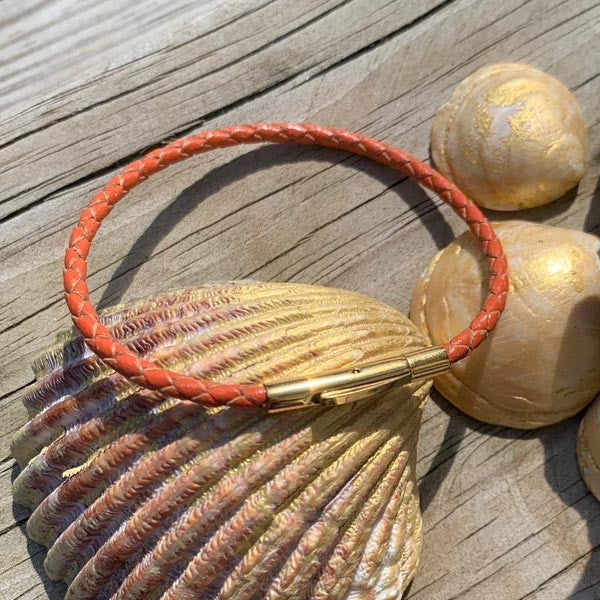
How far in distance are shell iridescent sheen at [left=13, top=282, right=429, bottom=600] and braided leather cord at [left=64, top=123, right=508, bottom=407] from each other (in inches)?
2.0

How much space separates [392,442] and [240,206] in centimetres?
48

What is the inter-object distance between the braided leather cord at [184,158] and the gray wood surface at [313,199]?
7cm

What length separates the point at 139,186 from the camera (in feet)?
3.71

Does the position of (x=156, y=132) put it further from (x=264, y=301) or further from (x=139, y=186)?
(x=264, y=301)

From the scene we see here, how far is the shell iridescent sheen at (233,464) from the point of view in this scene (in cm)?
85

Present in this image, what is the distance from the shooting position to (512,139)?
1.05 meters

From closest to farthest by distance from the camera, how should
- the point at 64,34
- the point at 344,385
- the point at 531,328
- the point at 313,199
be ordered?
the point at 344,385 → the point at 531,328 → the point at 313,199 → the point at 64,34

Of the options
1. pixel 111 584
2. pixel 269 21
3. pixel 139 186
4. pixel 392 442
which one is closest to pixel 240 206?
pixel 139 186

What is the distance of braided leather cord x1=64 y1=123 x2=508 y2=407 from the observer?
Answer: 2.69ft

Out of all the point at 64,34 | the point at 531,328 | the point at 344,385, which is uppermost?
the point at 64,34

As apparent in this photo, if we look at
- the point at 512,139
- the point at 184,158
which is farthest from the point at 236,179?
the point at 512,139

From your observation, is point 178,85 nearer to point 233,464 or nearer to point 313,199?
point 313,199

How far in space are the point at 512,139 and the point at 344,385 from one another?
1.68 ft

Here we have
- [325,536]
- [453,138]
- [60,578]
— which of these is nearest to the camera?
[325,536]
